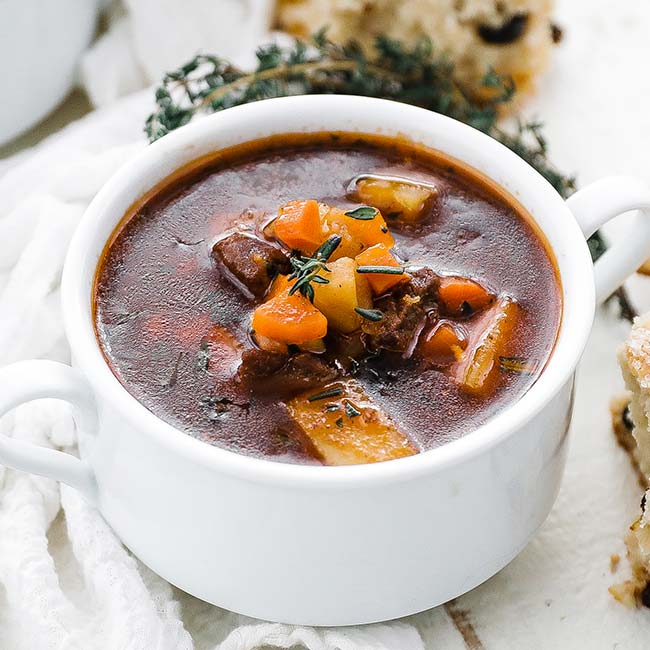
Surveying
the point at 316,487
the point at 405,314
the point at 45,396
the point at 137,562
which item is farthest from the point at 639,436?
the point at 45,396

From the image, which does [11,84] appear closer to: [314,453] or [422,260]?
[422,260]

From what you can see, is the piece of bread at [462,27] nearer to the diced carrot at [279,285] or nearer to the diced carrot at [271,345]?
the diced carrot at [279,285]

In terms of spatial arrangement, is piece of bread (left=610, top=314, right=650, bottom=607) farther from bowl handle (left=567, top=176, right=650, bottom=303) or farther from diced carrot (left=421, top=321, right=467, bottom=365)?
diced carrot (left=421, top=321, right=467, bottom=365)

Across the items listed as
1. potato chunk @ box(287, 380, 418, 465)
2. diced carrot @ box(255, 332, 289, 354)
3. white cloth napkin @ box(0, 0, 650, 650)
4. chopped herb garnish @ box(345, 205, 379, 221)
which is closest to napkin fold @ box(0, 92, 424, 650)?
white cloth napkin @ box(0, 0, 650, 650)

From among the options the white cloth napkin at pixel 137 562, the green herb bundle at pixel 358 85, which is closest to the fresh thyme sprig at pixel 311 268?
the white cloth napkin at pixel 137 562

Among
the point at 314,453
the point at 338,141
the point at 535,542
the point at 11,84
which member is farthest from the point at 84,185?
the point at 535,542

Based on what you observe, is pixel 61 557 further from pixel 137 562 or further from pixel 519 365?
pixel 519 365
